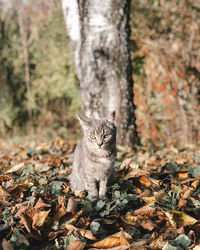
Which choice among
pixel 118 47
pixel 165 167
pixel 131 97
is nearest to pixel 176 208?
pixel 165 167

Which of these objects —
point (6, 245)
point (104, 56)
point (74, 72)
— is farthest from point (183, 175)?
point (74, 72)

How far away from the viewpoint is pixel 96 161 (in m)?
2.64

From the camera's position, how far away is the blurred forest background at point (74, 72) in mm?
6371

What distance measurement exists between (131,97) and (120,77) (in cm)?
41

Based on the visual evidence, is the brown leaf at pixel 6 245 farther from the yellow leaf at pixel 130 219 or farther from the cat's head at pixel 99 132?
the cat's head at pixel 99 132

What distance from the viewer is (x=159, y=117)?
7.46 m

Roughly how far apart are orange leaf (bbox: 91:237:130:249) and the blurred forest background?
14.6 feet

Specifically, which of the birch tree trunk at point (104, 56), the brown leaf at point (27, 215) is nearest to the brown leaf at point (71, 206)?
the brown leaf at point (27, 215)

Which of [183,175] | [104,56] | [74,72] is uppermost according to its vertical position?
[104,56]

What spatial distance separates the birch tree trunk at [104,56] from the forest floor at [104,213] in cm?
161

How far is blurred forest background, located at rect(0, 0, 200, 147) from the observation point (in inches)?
251

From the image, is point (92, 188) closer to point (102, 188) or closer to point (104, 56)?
point (102, 188)

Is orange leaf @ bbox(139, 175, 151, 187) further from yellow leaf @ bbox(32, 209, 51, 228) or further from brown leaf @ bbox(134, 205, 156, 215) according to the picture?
yellow leaf @ bbox(32, 209, 51, 228)

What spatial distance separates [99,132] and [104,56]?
6.78 feet
